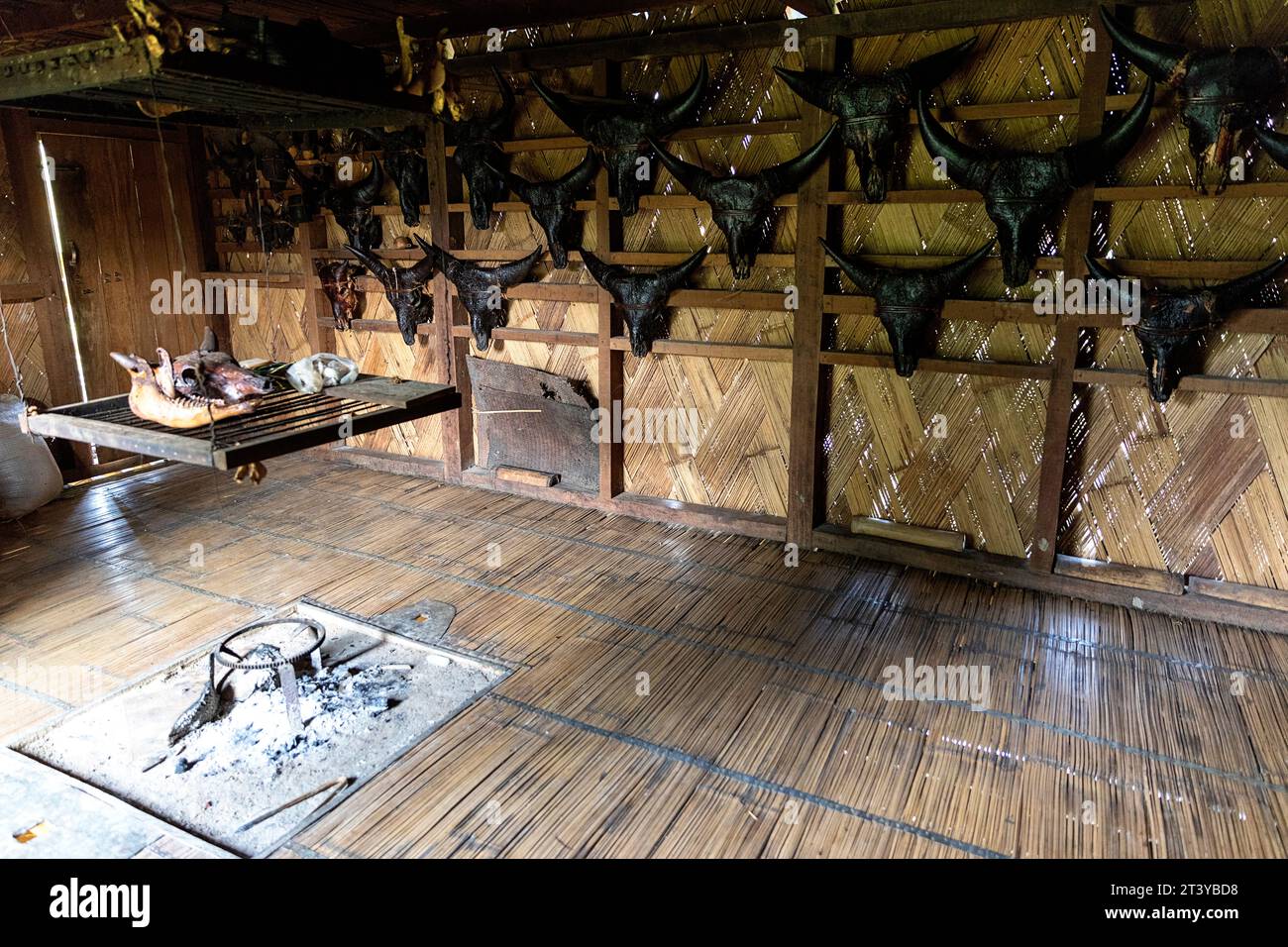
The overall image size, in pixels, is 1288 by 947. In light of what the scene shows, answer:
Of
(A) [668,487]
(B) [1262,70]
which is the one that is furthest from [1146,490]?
(A) [668,487]

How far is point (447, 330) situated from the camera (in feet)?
24.9

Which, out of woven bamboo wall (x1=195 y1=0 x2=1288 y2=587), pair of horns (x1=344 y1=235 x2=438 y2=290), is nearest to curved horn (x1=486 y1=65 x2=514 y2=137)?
woven bamboo wall (x1=195 y1=0 x2=1288 y2=587)

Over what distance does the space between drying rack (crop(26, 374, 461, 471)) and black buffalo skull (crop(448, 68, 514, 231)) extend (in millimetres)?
2663

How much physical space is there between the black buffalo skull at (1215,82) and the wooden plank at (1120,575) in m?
2.30

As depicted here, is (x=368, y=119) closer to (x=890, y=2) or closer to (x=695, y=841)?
(x=890, y=2)

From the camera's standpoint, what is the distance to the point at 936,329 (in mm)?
5715

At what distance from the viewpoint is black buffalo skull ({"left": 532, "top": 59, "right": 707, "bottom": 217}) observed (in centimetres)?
585

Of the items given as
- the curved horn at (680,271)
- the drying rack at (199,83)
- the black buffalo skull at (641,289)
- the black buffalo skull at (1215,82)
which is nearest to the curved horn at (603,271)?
the black buffalo skull at (641,289)

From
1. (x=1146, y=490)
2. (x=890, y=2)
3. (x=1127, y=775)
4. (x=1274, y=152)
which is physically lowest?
(x=1127, y=775)

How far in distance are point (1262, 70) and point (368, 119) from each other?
4792mm

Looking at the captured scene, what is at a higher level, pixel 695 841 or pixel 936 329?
pixel 936 329

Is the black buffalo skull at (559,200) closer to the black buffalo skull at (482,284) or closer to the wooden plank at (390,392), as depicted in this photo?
the black buffalo skull at (482,284)

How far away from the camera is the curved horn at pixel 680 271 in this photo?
239 inches

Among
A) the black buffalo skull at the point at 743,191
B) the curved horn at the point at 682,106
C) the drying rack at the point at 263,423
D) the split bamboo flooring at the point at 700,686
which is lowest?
the split bamboo flooring at the point at 700,686
